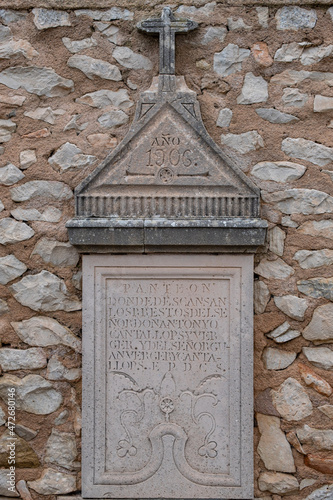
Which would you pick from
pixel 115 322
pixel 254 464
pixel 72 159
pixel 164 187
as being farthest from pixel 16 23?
pixel 254 464

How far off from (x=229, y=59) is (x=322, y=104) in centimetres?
60

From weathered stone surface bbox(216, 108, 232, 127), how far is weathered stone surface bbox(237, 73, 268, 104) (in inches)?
3.4

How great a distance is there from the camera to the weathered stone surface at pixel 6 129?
2.86 meters

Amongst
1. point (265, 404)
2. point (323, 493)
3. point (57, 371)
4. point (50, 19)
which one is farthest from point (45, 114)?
point (323, 493)

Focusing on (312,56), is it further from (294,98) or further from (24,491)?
(24,491)

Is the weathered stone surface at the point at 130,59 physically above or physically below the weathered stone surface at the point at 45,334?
above

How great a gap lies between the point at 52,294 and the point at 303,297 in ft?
4.79

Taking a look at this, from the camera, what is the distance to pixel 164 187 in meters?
2.80

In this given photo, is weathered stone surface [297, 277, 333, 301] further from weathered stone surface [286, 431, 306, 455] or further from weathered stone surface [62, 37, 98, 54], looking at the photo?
weathered stone surface [62, 37, 98, 54]

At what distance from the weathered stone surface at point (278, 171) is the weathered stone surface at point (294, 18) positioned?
0.79m

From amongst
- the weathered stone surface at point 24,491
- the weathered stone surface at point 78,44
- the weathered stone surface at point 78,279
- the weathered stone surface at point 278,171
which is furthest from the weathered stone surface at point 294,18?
the weathered stone surface at point 24,491

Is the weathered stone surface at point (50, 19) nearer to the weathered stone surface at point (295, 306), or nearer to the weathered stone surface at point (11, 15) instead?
the weathered stone surface at point (11, 15)

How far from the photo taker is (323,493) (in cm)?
277

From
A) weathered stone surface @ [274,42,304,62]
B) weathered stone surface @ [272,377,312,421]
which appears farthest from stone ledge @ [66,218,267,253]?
weathered stone surface @ [274,42,304,62]
